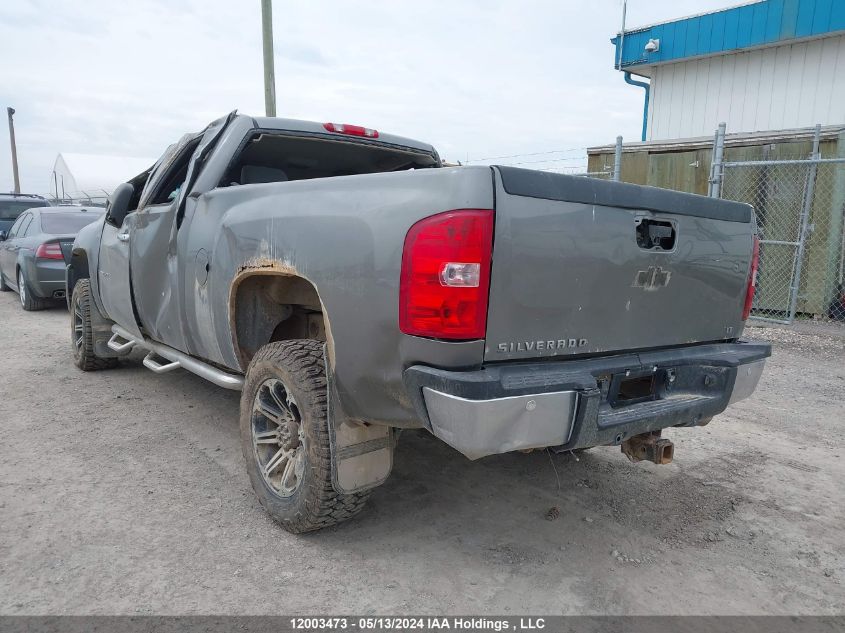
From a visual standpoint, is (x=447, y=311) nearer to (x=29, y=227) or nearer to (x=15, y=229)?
(x=29, y=227)

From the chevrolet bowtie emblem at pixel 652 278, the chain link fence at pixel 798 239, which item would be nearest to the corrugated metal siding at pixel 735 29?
the chain link fence at pixel 798 239

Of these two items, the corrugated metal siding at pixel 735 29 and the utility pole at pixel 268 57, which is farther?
the utility pole at pixel 268 57

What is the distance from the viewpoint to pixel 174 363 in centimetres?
395

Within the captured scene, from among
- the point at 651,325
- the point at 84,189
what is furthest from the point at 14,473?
the point at 84,189

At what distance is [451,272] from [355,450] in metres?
0.98

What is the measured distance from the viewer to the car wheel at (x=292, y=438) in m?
2.62

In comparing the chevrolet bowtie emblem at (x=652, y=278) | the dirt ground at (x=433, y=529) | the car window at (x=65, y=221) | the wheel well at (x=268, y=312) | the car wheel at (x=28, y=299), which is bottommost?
the dirt ground at (x=433, y=529)

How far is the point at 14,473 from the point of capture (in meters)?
3.48

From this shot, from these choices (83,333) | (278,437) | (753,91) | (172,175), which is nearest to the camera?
(278,437)

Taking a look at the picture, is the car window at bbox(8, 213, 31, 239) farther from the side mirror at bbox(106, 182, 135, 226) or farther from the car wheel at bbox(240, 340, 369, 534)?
the car wheel at bbox(240, 340, 369, 534)

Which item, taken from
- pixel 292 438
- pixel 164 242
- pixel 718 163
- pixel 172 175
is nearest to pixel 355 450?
pixel 292 438

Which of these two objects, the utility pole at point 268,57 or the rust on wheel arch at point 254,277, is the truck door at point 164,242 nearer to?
the rust on wheel arch at point 254,277

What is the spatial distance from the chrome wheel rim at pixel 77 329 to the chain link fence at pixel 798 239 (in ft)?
25.5

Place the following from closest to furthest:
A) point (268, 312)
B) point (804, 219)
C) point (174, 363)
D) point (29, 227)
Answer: point (268, 312)
point (174, 363)
point (804, 219)
point (29, 227)
